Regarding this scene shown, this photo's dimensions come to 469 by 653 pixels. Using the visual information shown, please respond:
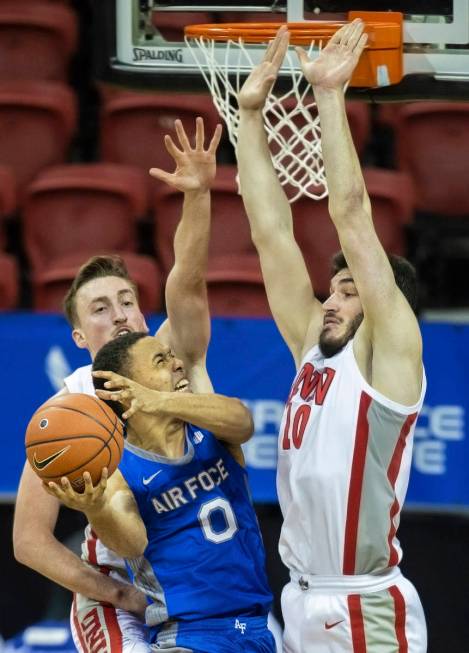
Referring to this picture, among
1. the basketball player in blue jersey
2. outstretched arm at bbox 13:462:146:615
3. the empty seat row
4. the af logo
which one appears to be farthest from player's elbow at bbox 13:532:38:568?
the empty seat row

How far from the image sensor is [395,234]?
24.8ft

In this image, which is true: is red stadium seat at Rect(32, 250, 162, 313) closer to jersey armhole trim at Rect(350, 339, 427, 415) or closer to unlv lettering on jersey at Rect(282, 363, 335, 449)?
unlv lettering on jersey at Rect(282, 363, 335, 449)

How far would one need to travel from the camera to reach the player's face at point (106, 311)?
17.7 feet

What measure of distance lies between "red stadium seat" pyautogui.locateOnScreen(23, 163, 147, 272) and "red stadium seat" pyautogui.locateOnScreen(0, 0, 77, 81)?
1.48 metres

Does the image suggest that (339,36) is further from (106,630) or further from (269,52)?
(106,630)

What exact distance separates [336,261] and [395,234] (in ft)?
8.38

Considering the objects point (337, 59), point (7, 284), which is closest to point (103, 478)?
point (337, 59)

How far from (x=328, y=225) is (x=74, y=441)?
11.5 ft

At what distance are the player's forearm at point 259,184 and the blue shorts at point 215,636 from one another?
1.32 meters

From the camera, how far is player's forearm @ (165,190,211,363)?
5211 mm

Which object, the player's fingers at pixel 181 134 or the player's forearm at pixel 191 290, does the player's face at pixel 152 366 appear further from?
the player's fingers at pixel 181 134

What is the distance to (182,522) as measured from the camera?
4.75 metres

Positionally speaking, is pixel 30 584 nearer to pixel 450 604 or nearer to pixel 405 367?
pixel 450 604

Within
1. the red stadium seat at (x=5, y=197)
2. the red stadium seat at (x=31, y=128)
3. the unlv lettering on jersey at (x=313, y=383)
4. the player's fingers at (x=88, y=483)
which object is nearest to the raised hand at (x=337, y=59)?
the unlv lettering on jersey at (x=313, y=383)
